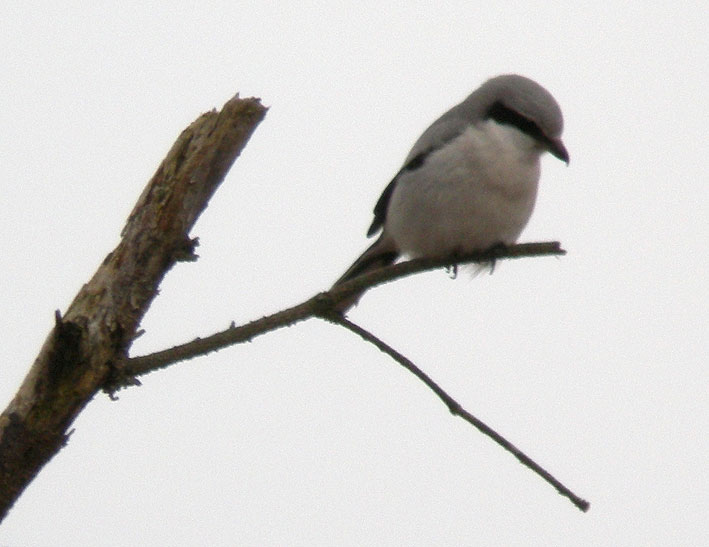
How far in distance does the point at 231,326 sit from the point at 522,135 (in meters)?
2.41

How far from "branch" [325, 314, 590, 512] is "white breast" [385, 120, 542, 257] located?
1.61 m

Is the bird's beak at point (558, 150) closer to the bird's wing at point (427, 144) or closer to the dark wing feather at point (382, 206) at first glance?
the bird's wing at point (427, 144)

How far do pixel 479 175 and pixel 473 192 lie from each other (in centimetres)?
10

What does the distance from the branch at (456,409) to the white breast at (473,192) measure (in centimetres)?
161

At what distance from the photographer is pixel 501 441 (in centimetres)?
310

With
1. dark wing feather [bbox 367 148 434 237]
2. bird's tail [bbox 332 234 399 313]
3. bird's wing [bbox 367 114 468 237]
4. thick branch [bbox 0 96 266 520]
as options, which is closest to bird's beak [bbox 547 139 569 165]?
bird's wing [bbox 367 114 468 237]

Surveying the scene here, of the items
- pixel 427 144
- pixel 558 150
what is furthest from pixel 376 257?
pixel 558 150

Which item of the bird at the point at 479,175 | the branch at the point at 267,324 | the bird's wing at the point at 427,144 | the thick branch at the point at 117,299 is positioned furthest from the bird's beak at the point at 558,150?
the thick branch at the point at 117,299

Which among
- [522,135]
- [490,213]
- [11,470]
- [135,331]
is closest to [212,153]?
[135,331]

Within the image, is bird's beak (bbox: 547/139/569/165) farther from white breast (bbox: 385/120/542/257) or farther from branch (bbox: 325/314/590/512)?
branch (bbox: 325/314/590/512)

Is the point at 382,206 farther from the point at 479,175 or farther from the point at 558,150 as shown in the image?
the point at 558,150

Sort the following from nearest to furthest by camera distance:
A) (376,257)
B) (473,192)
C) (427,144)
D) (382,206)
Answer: (473,192) < (427,144) < (376,257) < (382,206)

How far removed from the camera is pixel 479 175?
15.8 feet

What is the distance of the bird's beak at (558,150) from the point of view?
16.3ft
